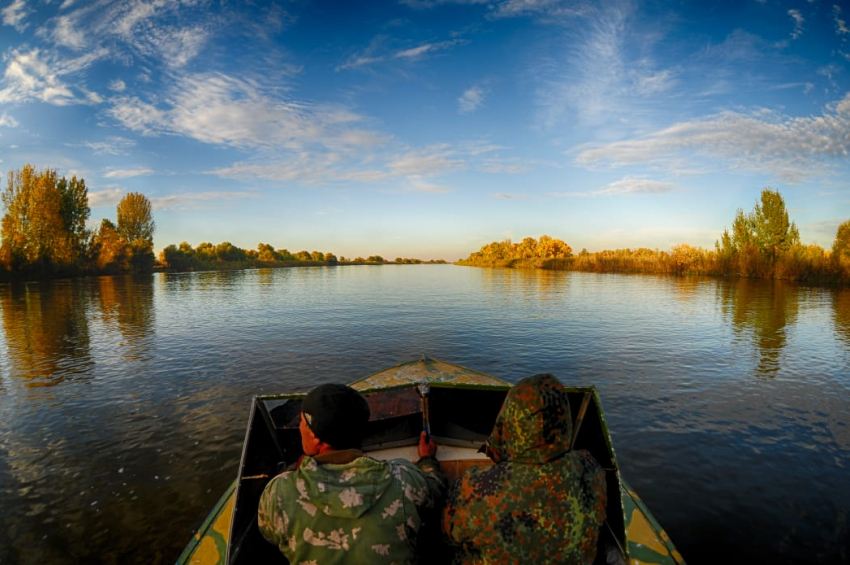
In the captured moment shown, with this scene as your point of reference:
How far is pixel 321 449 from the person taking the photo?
2.75 metres

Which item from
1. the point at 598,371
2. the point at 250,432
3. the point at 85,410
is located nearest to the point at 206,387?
the point at 85,410

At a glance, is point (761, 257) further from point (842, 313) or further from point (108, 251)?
point (108, 251)

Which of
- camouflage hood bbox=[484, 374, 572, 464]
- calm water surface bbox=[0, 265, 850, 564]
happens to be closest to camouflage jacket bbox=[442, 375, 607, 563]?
camouflage hood bbox=[484, 374, 572, 464]

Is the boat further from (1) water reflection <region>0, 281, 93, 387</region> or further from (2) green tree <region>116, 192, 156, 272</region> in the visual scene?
(2) green tree <region>116, 192, 156, 272</region>

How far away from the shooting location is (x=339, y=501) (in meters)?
2.50

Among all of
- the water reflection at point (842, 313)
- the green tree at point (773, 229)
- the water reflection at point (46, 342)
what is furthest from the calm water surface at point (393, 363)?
the green tree at point (773, 229)

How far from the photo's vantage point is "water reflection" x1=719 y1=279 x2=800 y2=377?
16581 millimetres

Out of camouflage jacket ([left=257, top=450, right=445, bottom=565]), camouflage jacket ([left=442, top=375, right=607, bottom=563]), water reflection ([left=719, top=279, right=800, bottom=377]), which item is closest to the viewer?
camouflage jacket ([left=257, top=450, right=445, bottom=565])

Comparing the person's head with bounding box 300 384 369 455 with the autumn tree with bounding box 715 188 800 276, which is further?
the autumn tree with bounding box 715 188 800 276

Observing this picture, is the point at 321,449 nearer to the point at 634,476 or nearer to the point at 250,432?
the point at 250,432

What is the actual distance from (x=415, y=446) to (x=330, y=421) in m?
2.76

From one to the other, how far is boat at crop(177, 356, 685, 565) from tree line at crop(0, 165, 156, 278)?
224 feet

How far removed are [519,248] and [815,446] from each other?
14273 cm

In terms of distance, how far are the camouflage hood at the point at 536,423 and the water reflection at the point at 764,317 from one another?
15.4m
